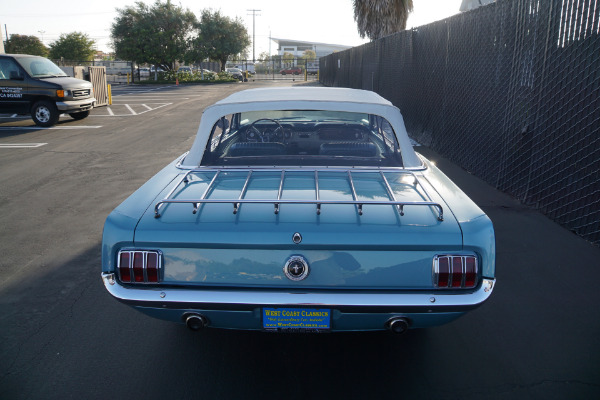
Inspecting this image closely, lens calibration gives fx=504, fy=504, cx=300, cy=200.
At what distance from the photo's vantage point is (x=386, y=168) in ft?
11.7

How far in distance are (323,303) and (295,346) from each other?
0.92m

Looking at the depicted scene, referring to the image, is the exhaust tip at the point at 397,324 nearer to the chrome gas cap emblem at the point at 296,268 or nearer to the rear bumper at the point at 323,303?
the rear bumper at the point at 323,303

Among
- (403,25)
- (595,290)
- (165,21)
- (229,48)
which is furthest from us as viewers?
(229,48)

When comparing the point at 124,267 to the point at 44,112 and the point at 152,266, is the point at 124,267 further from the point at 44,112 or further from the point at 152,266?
the point at 44,112

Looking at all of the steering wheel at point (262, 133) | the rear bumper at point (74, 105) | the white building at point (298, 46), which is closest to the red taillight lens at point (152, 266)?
the steering wheel at point (262, 133)

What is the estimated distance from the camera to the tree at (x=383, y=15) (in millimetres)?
22156

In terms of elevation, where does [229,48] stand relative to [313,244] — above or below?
above

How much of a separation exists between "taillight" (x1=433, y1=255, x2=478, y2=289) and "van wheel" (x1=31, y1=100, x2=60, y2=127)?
567 inches

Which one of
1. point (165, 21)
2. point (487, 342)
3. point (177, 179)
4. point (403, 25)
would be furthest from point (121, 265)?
point (165, 21)

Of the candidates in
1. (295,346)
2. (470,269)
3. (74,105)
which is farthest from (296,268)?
(74,105)

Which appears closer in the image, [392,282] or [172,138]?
[392,282]

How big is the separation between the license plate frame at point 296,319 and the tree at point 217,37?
46724mm

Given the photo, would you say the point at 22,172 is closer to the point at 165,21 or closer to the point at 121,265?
the point at 121,265

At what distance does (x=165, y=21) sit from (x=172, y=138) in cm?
3660
